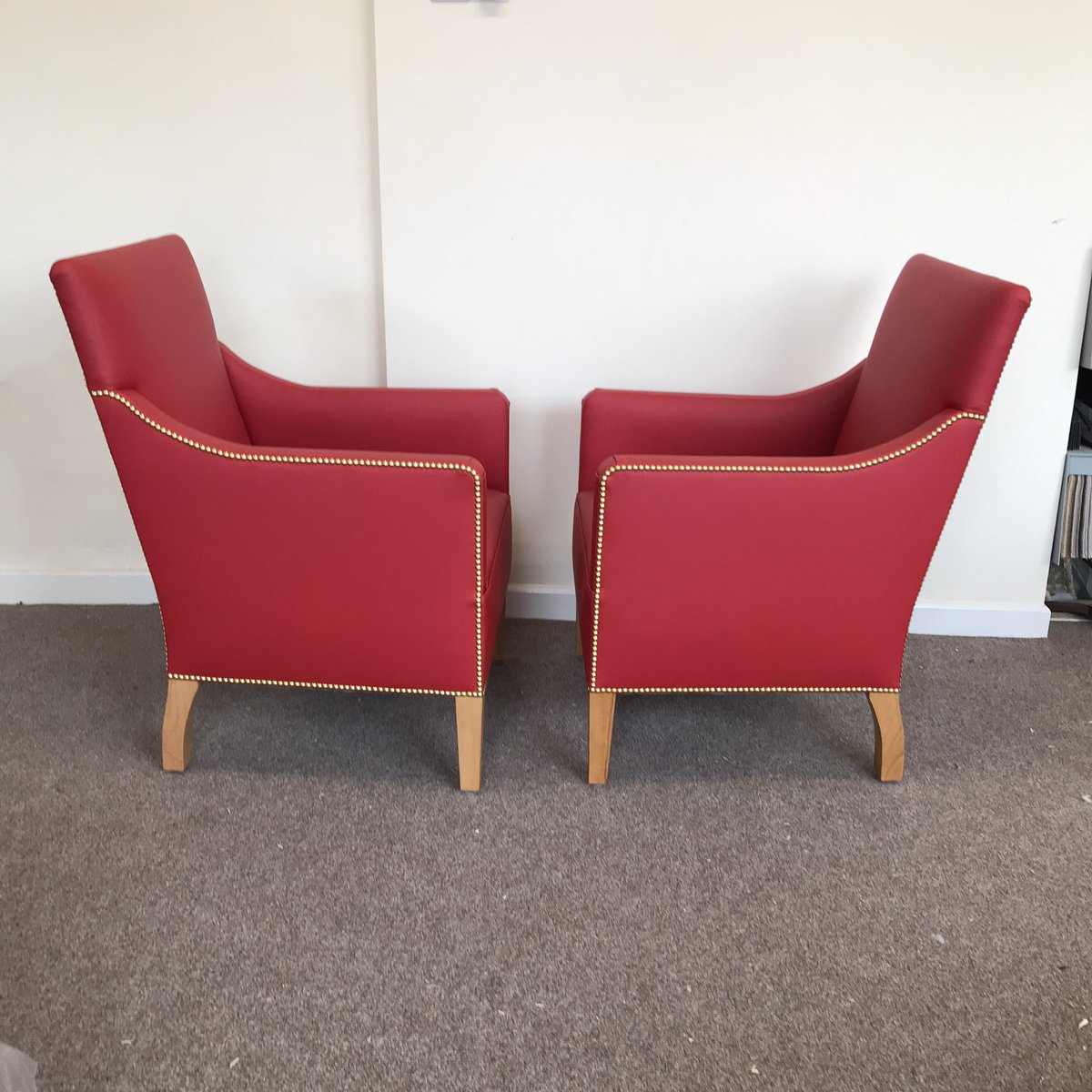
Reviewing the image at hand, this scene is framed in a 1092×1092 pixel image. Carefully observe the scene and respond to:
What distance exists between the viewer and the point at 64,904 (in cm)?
160

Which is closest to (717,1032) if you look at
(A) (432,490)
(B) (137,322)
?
(A) (432,490)

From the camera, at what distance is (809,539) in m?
1.76

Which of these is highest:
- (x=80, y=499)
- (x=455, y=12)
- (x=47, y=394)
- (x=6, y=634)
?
(x=455, y=12)

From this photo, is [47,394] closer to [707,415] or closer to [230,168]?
[230,168]

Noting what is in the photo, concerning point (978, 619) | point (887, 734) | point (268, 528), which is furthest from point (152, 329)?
point (978, 619)

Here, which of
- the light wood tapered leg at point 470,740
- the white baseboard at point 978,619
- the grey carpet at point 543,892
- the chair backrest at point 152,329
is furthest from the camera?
the white baseboard at point 978,619

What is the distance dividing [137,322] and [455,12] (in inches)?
38.6

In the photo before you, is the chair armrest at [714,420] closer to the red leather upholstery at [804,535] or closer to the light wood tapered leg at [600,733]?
the red leather upholstery at [804,535]

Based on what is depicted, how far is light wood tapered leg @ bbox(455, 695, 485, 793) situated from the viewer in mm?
1889

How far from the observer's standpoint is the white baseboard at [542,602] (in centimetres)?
258

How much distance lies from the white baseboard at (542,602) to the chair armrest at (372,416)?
20.6 inches

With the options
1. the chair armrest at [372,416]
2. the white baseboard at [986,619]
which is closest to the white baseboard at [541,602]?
the chair armrest at [372,416]

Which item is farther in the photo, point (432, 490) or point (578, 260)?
point (578, 260)

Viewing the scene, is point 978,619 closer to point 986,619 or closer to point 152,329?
point 986,619
